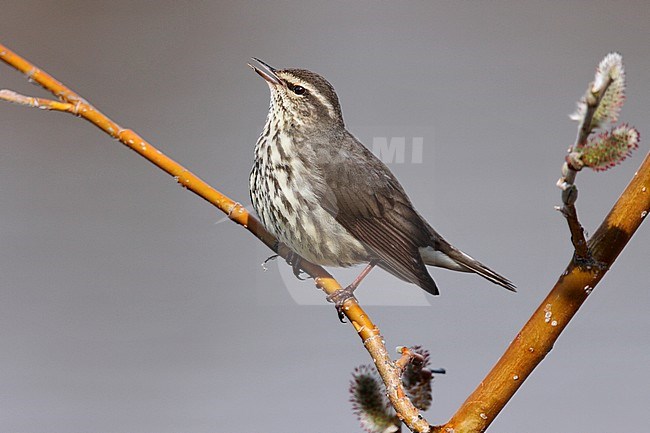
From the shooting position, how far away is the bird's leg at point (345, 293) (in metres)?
0.63

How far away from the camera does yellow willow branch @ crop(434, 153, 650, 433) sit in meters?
0.43

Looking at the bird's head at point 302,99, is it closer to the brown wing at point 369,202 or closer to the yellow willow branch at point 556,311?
the brown wing at point 369,202

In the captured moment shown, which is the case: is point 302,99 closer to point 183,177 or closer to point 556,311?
point 183,177

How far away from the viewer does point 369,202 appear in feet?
3.29

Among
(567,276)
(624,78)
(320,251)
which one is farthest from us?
(320,251)

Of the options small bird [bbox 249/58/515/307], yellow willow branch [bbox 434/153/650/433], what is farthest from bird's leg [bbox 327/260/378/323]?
yellow willow branch [bbox 434/153/650/433]

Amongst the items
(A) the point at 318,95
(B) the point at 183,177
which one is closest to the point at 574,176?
(B) the point at 183,177

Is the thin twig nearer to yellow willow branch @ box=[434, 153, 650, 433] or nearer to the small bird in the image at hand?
yellow willow branch @ box=[434, 153, 650, 433]

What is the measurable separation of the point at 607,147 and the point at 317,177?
679mm

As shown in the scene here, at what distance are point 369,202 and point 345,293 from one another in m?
0.37

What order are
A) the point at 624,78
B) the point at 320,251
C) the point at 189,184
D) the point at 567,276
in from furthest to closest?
the point at 320,251
the point at 189,184
the point at 567,276
the point at 624,78

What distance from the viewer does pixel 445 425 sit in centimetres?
47

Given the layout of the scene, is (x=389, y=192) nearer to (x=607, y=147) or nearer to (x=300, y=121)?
(x=300, y=121)

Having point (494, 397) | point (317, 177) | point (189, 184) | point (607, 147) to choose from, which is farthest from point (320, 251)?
point (607, 147)
